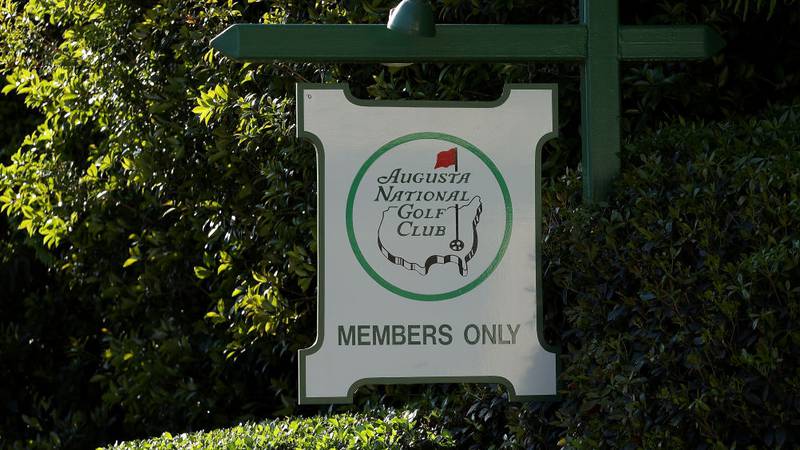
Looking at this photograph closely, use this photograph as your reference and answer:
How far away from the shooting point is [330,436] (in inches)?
189

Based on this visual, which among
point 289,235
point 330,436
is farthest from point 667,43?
point 289,235

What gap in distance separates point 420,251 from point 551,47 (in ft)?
2.75

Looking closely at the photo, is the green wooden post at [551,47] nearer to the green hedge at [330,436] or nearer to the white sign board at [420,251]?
the white sign board at [420,251]

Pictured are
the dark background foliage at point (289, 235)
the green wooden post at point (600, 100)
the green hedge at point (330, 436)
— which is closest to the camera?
the dark background foliage at point (289, 235)

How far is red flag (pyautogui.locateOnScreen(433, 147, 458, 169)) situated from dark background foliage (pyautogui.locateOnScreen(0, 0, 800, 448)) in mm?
462

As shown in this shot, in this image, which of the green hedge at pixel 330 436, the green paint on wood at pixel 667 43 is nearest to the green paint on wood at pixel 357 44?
the green paint on wood at pixel 667 43

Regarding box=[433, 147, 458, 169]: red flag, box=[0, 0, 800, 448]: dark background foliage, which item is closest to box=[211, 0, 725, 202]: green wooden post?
box=[0, 0, 800, 448]: dark background foliage

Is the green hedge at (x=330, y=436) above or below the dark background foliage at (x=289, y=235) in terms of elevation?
below

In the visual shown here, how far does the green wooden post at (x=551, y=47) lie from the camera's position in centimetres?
404

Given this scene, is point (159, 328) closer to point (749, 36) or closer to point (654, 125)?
point (654, 125)

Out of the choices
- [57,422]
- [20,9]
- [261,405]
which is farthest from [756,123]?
[20,9]

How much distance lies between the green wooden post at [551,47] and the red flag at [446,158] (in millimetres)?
329

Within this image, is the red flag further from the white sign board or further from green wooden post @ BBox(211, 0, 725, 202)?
green wooden post @ BBox(211, 0, 725, 202)

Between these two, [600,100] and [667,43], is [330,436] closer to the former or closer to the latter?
[600,100]
